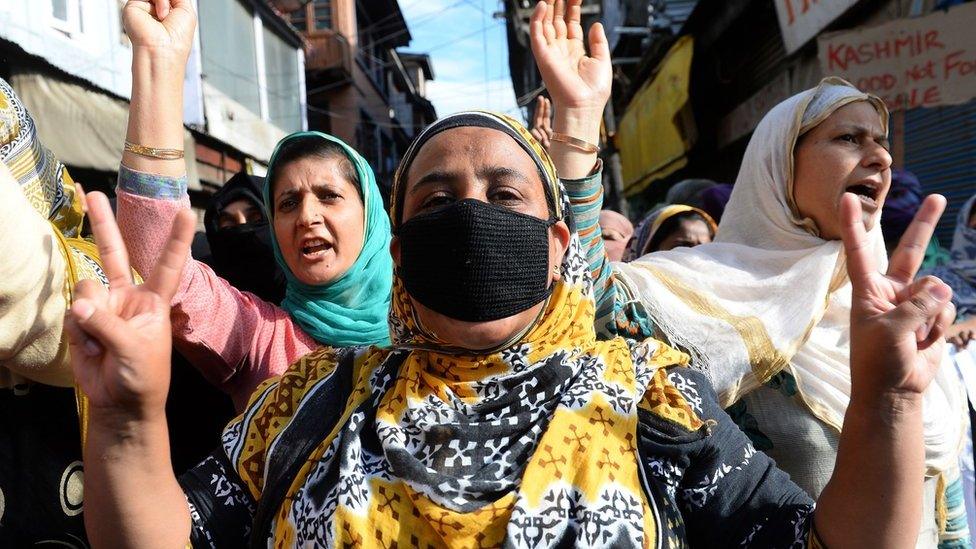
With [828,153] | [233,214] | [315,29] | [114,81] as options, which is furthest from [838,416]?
[315,29]

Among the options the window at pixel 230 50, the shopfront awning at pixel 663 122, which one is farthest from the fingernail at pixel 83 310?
the window at pixel 230 50

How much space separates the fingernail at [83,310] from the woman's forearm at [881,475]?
1.08 m

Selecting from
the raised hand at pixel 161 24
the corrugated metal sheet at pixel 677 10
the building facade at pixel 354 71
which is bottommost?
the building facade at pixel 354 71

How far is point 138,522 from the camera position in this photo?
1057 millimetres

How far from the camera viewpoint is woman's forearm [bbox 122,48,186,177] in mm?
1520

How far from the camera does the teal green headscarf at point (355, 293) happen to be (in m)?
1.97

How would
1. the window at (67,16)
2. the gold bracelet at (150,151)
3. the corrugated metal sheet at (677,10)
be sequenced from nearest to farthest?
the gold bracelet at (150,151)
the window at (67,16)
the corrugated metal sheet at (677,10)

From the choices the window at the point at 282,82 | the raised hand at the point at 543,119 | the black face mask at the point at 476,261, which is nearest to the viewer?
the black face mask at the point at 476,261

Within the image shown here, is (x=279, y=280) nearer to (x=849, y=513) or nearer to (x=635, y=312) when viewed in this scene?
(x=635, y=312)

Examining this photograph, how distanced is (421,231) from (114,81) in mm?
6030

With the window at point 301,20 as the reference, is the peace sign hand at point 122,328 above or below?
below

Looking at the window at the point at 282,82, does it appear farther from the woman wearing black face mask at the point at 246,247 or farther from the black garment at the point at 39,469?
the black garment at the point at 39,469

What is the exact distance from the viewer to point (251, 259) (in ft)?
7.82

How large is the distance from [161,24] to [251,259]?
0.93 m
